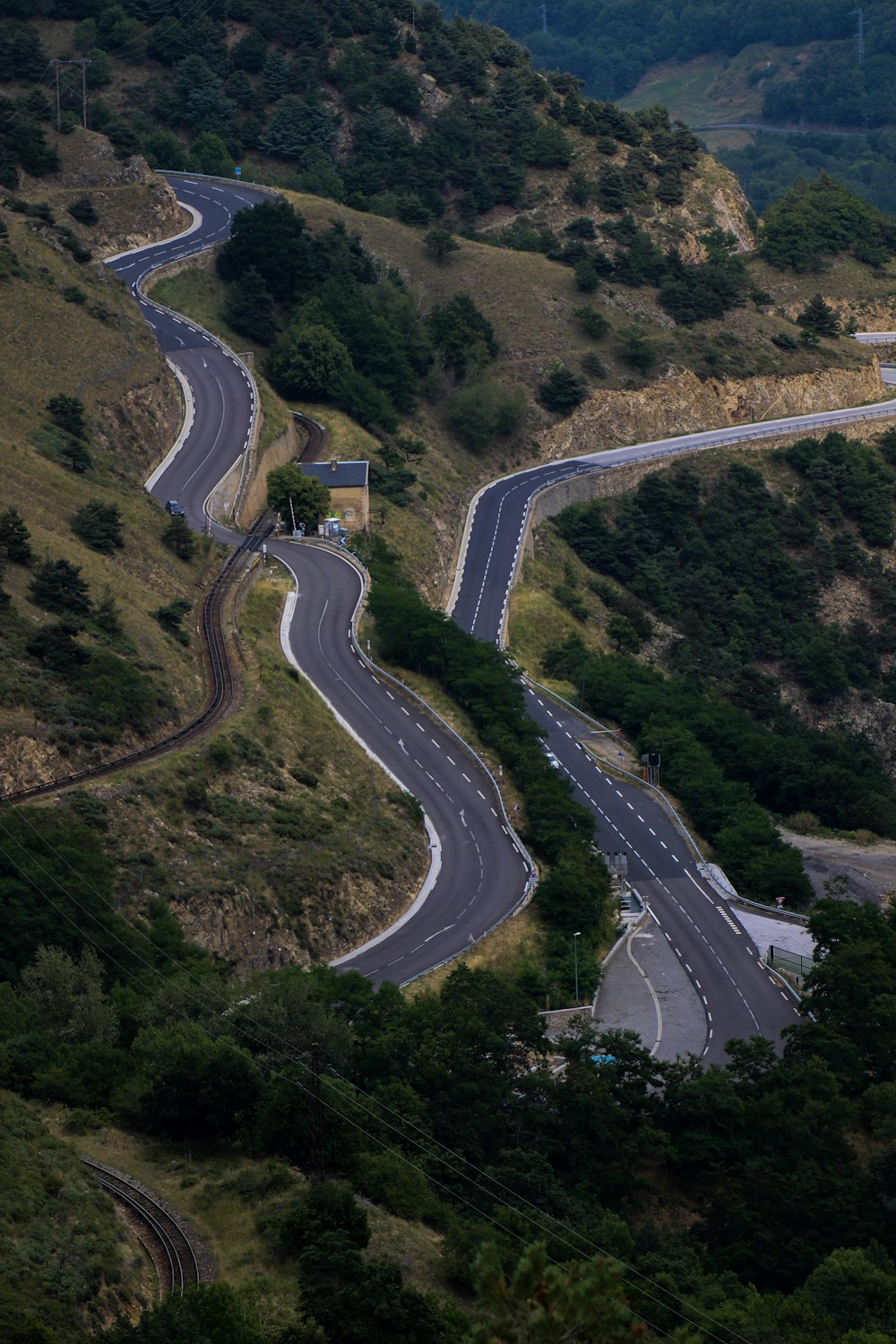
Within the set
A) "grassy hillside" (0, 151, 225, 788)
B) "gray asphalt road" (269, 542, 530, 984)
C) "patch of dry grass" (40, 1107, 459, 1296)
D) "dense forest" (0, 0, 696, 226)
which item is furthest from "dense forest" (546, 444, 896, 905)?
"patch of dry grass" (40, 1107, 459, 1296)

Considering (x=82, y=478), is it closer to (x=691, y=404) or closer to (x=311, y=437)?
(x=311, y=437)

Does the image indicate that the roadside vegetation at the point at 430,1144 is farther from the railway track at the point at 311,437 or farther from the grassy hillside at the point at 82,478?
the railway track at the point at 311,437

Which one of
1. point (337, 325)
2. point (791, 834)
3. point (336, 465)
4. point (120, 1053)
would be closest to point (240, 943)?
point (120, 1053)

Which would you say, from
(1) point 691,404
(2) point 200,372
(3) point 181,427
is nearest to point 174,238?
(2) point 200,372

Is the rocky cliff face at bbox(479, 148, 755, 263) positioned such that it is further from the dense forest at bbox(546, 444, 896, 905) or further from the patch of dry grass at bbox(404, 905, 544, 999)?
the patch of dry grass at bbox(404, 905, 544, 999)

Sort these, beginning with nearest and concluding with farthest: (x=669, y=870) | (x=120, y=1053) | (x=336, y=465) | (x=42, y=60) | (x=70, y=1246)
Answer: (x=70, y=1246) < (x=120, y=1053) < (x=669, y=870) < (x=336, y=465) < (x=42, y=60)

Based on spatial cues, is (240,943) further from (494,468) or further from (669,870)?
(494,468)
